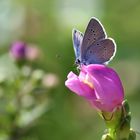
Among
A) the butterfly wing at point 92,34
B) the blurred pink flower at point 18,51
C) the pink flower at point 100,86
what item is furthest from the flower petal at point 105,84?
the blurred pink flower at point 18,51

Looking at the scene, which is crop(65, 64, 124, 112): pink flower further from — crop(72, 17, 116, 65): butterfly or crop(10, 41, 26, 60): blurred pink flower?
crop(10, 41, 26, 60): blurred pink flower

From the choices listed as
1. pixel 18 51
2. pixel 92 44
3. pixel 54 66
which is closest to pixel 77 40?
pixel 92 44

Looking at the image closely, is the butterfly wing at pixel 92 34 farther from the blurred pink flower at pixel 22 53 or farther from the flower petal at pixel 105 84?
the blurred pink flower at pixel 22 53

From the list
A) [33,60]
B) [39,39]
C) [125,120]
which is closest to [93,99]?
[125,120]

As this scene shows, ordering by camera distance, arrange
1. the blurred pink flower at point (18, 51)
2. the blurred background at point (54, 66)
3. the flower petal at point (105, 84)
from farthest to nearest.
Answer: the blurred pink flower at point (18, 51), the blurred background at point (54, 66), the flower petal at point (105, 84)

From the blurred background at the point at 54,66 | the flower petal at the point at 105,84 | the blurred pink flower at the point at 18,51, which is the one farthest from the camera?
the blurred pink flower at the point at 18,51

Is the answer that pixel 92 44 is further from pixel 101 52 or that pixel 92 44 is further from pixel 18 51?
pixel 18 51

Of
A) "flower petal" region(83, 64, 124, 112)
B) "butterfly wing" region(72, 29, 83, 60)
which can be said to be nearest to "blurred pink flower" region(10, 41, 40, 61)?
"butterfly wing" region(72, 29, 83, 60)
